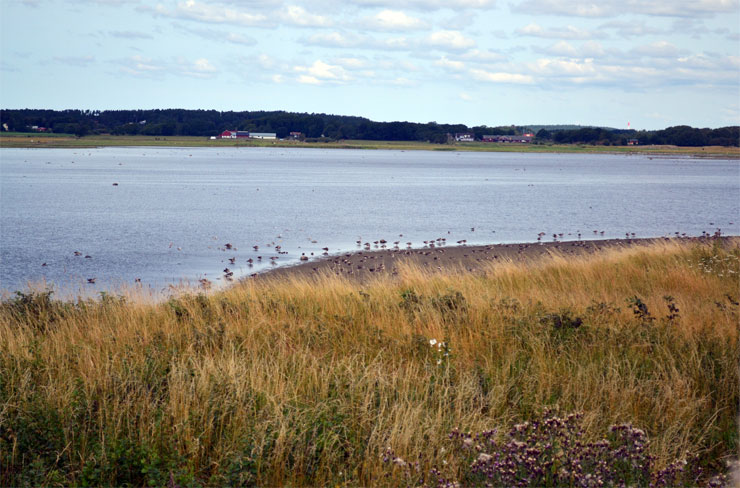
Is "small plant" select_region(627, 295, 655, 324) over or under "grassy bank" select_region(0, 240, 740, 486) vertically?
over

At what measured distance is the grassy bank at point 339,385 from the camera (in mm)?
5828

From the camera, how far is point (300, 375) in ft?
24.5

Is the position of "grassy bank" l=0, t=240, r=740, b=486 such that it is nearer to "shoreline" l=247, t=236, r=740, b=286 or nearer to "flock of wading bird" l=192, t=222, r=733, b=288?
"shoreline" l=247, t=236, r=740, b=286

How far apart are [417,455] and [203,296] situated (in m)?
6.20

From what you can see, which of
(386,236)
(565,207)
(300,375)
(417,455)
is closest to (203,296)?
(300,375)

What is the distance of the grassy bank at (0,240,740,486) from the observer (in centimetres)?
583

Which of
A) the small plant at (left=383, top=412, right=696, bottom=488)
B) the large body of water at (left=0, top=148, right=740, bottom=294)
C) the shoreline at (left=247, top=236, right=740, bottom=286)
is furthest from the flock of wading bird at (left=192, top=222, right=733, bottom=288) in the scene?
the small plant at (left=383, top=412, right=696, bottom=488)

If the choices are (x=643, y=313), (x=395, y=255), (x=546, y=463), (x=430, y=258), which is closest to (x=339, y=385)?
(x=546, y=463)

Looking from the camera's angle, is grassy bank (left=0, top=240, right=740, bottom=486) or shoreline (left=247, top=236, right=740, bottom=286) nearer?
grassy bank (left=0, top=240, right=740, bottom=486)

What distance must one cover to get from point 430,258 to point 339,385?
56.0ft

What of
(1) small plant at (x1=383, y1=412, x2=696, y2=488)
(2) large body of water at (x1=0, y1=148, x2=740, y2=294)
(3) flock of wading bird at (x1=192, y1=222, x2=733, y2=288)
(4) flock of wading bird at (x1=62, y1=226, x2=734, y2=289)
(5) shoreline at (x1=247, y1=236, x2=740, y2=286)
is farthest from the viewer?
(2) large body of water at (x1=0, y1=148, x2=740, y2=294)

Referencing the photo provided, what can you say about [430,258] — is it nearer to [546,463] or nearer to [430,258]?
[430,258]

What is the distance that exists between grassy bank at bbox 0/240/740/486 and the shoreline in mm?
8765

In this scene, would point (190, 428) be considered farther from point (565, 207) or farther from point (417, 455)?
point (565, 207)
